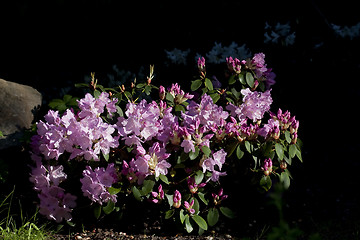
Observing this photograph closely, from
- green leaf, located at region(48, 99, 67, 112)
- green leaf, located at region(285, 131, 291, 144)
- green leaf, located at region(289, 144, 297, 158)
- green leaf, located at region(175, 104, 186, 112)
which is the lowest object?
green leaf, located at region(48, 99, 67, 112)

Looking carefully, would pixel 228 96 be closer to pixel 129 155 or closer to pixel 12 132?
pixel 129 155

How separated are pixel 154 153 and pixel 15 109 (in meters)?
1.31

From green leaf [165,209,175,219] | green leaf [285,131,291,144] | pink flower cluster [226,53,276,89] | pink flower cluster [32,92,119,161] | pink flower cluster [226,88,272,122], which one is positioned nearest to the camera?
pink flower cluster [32,92,119,161]

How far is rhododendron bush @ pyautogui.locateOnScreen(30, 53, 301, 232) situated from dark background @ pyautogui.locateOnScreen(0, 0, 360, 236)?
2.50ft

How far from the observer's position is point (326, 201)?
3705mm

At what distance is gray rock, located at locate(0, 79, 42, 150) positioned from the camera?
11.2ft

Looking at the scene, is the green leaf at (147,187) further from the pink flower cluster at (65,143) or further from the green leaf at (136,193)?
the pink flower cluster at (65,143)

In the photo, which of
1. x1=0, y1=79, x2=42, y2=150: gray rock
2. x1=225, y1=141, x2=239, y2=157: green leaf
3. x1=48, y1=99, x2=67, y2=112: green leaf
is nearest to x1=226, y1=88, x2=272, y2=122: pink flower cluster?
x1=225, y1=141, x2=239, y2=157: green leaf

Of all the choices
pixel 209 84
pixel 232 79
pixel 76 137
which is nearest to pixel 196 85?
pixel 209 84

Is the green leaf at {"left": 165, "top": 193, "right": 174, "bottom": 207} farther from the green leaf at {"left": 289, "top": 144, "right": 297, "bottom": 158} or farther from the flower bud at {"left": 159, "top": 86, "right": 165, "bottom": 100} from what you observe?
the green leaf at {"left": 289, "top": 144, "right": 297, "bottom": 158}

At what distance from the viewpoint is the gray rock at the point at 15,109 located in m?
3.40

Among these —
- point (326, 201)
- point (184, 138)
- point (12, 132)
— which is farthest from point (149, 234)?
point (326, 201)

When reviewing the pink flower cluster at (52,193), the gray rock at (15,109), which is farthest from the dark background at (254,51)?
the pink flower cluster at (52,193)

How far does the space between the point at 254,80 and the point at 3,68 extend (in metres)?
3.56
